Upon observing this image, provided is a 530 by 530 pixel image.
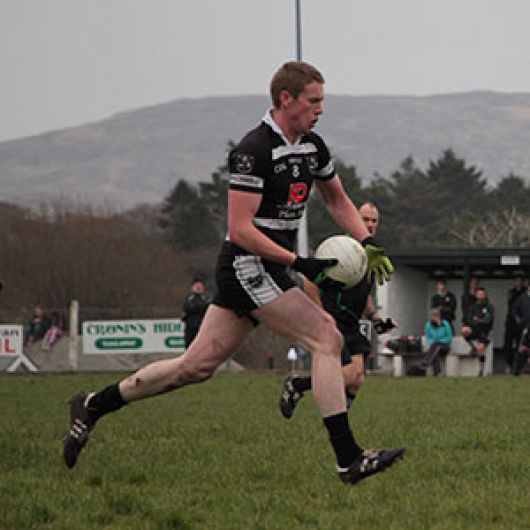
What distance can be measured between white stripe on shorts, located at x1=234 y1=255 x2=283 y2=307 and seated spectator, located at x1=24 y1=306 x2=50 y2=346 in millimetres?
28064

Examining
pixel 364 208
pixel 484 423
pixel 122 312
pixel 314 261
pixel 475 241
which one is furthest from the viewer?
pixel 475 241

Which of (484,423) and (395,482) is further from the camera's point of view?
(484,423)

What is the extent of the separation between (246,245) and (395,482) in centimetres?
167

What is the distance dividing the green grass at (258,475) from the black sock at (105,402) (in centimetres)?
39

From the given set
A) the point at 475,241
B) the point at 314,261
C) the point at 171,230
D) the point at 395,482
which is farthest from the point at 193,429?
the point at 171,230

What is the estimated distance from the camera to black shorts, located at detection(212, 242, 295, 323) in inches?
296

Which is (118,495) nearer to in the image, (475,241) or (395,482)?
(395,482)

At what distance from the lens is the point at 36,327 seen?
35750 millimetres

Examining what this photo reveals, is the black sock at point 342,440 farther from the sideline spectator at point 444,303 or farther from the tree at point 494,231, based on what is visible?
the tree at point 494,231

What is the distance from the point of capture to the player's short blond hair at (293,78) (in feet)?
24.6

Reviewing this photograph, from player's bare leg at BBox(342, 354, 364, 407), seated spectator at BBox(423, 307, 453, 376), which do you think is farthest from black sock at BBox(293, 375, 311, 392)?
seated spectator at BBox(423, 307, 453, 376)

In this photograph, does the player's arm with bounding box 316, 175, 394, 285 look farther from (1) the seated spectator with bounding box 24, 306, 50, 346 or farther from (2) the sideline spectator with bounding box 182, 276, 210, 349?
(1) the seated spectator with bounding box 24, 306, 50, 346

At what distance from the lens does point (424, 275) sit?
39375 millimetres

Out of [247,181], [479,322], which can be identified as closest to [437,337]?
[479,322]
